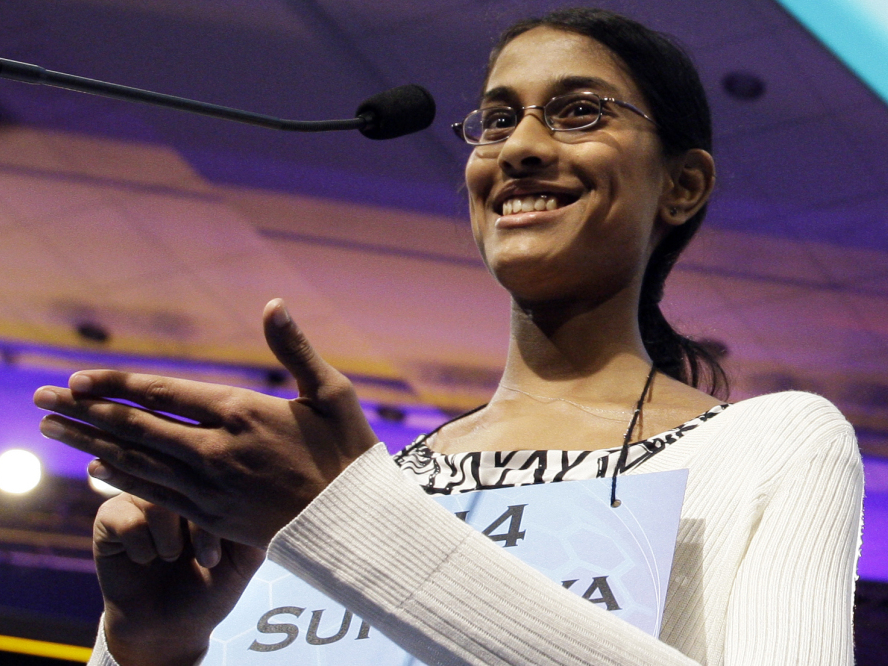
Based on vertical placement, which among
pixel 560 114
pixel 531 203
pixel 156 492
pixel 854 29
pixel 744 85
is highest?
pixel 854 29

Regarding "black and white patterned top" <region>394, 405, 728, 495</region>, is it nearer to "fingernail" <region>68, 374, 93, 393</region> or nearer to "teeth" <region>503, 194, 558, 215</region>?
"teeth" <region>503, 194, 558, 215</region>

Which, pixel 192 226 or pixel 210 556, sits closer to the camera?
pixel 210 556

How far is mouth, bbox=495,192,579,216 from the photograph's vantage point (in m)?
1.26

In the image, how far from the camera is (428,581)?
0.72 m

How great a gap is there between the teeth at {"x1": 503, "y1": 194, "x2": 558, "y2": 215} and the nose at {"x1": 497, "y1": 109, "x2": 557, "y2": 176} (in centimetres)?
3

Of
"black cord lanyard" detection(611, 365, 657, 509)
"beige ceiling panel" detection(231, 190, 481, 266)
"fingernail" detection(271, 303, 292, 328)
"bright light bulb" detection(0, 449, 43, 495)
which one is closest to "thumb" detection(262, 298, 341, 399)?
"fingernail" detection(271, 303, 292, 328)

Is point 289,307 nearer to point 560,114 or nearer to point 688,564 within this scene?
point 560,114

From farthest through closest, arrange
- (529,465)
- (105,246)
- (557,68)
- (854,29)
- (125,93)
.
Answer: (105,246) → (854,29) → (557,68) → (529,465) → (125,93)

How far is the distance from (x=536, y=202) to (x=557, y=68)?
19 cm

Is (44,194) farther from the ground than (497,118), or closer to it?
closer to it

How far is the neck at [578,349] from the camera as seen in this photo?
4.16 ft

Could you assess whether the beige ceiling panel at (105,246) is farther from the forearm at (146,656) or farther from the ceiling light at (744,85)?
the forearm at (146,656)

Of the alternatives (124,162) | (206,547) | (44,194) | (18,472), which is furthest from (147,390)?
(18,472)

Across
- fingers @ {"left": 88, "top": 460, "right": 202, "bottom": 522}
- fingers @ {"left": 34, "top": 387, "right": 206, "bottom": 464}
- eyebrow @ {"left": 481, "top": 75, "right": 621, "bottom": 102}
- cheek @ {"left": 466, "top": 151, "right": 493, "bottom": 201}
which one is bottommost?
fingers @ {"left": 88, "top": 460, "right": 202, "bottom": 522}
